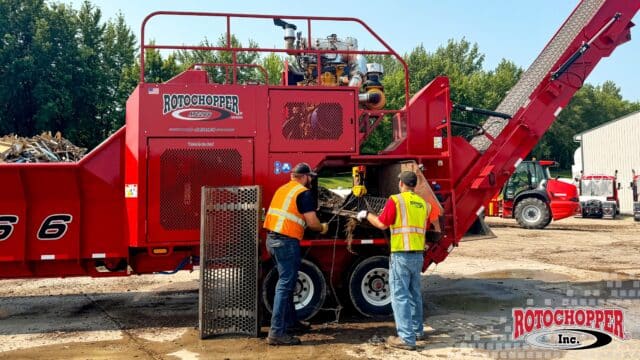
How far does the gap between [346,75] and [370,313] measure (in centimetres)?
351

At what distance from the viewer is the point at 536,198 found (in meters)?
18.7

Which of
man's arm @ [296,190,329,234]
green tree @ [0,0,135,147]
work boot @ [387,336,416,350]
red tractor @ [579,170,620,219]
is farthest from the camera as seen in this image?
green tree @ [0,0,135,147]

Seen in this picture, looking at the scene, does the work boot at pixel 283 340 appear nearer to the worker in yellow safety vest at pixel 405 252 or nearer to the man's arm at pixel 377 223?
the worker in yellow safety vest at pixel 405 252

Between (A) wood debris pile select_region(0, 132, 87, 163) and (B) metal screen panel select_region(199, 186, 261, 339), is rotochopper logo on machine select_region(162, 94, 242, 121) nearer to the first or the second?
(B) metal screen panel select_region(199, 186, 261, 339)

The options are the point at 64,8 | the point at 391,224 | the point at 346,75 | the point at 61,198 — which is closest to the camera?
the point at 391,224

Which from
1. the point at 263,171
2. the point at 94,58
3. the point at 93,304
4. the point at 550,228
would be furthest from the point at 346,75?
the point at 94,58

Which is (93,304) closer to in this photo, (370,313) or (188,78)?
(188,78)

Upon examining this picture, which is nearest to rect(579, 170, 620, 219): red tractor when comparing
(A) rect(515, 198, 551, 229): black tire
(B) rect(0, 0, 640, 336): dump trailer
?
(A) rect(515, 198, 551, 229): black tire

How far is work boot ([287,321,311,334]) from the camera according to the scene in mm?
6227

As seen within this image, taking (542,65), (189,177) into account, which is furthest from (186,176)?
(542,65)

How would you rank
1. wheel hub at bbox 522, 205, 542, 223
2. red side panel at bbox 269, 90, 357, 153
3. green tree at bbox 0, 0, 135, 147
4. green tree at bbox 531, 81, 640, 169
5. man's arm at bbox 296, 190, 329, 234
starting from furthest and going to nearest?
green tree at bbox 531, 81, 640, 169 < green tree at bbox 0, 0, 135, 147 < wheel hub at bbox 522, 205, 542, 223 < red side panel at bbox 269, 90, 357, 153 < man's arm at bbox 296, 190, 329, 234

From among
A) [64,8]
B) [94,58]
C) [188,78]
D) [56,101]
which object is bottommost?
[188,78]

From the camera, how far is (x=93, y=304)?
790 centimetres

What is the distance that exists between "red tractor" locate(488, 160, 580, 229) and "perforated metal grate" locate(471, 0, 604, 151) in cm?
1070
